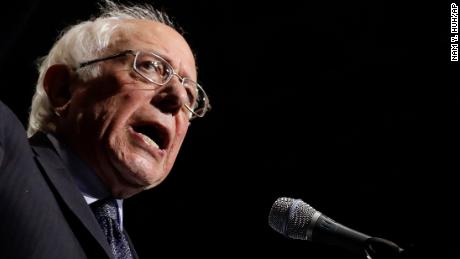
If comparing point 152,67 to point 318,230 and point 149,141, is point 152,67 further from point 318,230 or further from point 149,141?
point 318,230

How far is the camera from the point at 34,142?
1.59 m

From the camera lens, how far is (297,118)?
11.8ft

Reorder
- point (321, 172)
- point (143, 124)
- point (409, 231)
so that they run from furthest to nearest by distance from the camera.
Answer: point (321, 172) → point (409, 231) → point (143, 124)

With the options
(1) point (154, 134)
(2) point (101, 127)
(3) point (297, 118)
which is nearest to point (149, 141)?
(1) point (154, 134)

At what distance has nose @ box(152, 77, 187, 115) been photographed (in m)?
1.96

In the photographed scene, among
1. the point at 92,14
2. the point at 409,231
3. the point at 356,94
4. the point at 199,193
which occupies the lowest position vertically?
the point at 199,193

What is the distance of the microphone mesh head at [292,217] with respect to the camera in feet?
4.32

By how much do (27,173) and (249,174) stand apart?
250cm

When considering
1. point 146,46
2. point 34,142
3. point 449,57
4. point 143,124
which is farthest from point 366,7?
point 34,142

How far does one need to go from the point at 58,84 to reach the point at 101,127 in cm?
35

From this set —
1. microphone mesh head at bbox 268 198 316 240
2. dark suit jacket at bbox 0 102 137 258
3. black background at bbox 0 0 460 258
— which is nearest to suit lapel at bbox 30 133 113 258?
dark suit jacket at bbox 0 102 137 258

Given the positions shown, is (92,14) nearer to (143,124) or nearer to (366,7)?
(143,124)

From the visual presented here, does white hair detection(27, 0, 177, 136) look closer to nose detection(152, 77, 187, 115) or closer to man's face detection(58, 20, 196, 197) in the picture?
man's face detection(58, 20, 196, 197)

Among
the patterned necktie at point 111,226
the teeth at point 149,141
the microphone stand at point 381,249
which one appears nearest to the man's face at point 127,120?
the teeth at point 149,141
